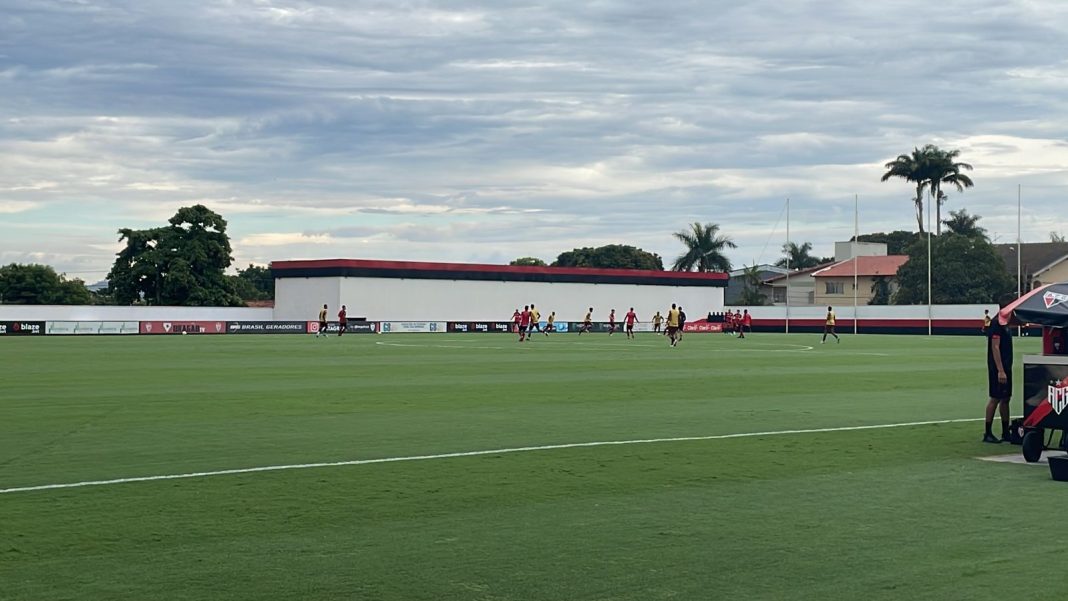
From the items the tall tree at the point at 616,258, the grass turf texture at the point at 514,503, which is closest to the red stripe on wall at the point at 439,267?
the tall tree at the point at 616,258

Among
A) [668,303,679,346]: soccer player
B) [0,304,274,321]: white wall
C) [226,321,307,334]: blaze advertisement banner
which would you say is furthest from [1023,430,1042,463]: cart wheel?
[226,321,307,334]: blaze advertisement banner

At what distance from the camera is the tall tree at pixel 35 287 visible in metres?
98.3

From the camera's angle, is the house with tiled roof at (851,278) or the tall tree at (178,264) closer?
the tall tree at (178,264)

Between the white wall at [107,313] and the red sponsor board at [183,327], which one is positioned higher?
the white wall at [107,313]

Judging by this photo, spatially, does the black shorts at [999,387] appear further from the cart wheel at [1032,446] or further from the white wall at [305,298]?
the white wall at [305,298]

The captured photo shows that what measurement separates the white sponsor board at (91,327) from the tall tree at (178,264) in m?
17.6

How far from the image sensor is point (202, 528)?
344 inches

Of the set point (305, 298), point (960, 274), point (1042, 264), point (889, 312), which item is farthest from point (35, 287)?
point (1042, 264)

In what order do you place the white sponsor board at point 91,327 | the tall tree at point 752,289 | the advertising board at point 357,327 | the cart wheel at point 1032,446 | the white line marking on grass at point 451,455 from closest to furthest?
the white line marking on grass at point 451,455, the cart wheel at point 1032,446, the white sponsor board at point 91,327, the advertising board at point 357,327, the tall tree at point 752,289

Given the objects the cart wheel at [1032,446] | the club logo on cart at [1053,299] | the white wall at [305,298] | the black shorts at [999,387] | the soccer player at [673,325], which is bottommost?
the cart wheel at [1032,446]

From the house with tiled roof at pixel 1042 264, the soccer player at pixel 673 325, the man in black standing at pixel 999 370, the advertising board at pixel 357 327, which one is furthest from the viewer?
the house with tiled roof at pixel 1042 264

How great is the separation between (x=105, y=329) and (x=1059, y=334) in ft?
202

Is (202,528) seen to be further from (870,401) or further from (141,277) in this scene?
(141,277)

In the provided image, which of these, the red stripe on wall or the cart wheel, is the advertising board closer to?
the red stripe on wall
